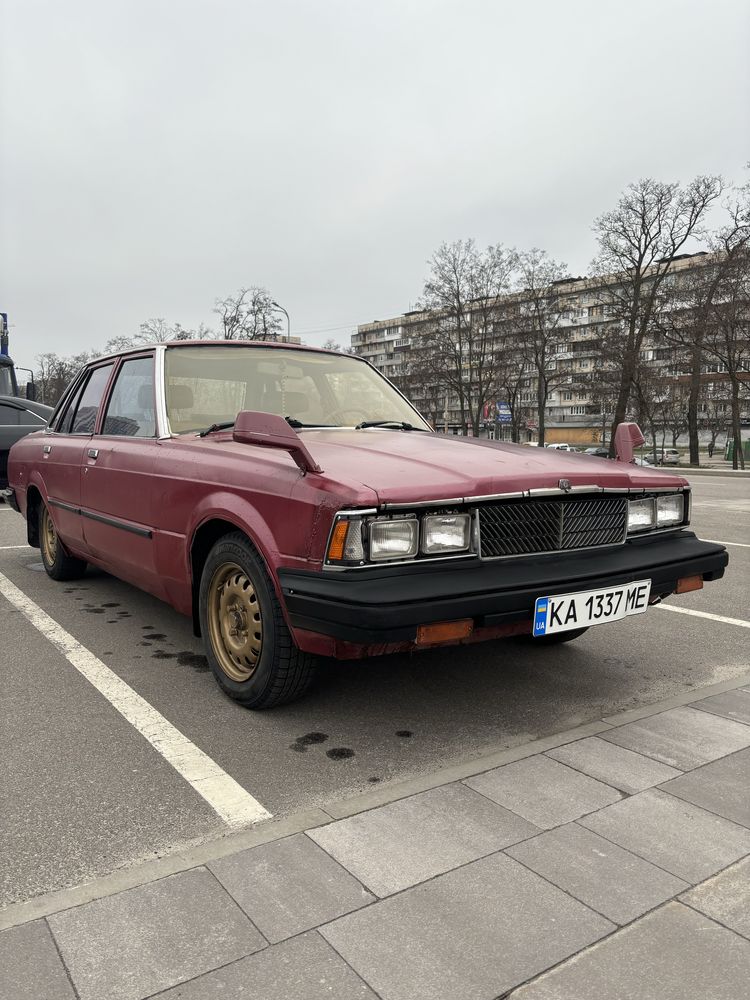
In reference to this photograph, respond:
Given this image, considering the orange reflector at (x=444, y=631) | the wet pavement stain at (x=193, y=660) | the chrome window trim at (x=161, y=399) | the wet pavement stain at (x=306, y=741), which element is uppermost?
the chrome window trim at (x=161, y=399)

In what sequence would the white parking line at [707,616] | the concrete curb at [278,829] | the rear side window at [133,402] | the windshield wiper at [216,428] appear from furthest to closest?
the white parking line at [707,616] → the rear side window at [133,402] → the windshield wiper at [216,428] → the concrete curb at [278,829]

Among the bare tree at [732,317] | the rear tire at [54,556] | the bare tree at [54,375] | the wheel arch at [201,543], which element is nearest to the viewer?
the wheel arch at [201,543]

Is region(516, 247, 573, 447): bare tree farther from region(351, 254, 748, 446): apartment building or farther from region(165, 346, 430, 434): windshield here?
→ region(165, 346, 430, 434): windshield

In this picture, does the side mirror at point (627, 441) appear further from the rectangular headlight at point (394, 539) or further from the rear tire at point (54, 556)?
the rear tire at point (54, 556)

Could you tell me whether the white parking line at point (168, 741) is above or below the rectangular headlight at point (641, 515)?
below

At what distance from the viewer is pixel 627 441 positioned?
14.0ft

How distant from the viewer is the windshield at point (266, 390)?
4164 millimetres

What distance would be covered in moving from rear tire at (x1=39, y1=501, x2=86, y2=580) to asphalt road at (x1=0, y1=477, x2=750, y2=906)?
2.12 feet

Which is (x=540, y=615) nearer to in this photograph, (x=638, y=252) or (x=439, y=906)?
(x=439, y=906)

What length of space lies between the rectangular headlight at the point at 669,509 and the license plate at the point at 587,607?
1.67 feet

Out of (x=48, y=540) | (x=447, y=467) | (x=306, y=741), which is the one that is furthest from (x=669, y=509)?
(x=48, y=540)

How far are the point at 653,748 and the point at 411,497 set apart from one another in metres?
1.39

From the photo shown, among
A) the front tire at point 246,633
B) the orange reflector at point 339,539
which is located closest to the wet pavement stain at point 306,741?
the front tire at point 246,633

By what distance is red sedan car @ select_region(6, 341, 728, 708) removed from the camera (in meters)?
2.77
